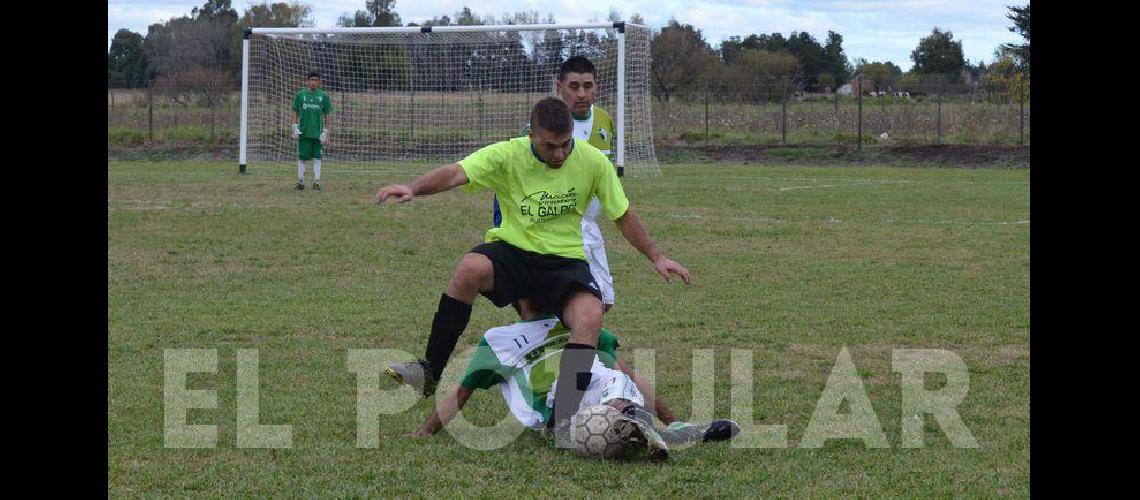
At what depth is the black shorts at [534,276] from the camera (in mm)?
5789

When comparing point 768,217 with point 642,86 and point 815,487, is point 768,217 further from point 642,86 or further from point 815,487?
point 815,487

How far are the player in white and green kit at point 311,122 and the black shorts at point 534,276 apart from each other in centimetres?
1638

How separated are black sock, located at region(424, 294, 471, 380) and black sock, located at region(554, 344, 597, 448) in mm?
480

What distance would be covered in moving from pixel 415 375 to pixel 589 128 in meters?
2.91

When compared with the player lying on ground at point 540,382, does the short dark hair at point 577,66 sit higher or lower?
higher

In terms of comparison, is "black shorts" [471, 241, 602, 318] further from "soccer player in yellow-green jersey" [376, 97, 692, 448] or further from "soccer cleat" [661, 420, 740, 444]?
"soccer cleat" [661, 420, 740, 444]

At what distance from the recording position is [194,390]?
6.50m

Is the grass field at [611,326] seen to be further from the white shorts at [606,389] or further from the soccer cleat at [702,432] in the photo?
the white shorts at [606,389]

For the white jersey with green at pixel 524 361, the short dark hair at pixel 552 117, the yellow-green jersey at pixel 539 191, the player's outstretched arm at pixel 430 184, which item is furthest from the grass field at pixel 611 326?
the short dark hair at pixel 552 117

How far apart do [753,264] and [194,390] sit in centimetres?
661

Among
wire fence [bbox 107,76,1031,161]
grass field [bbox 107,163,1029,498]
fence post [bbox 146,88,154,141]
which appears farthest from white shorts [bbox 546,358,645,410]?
fence post [bbox 146,88,154,141]

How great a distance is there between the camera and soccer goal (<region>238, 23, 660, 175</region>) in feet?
81.1

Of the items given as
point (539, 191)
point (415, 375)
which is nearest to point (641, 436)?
point (415, 375)

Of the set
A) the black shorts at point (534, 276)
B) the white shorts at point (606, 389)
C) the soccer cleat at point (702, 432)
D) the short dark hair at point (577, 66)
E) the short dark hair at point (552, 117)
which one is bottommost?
the soccer cleat at point (702, 432)
